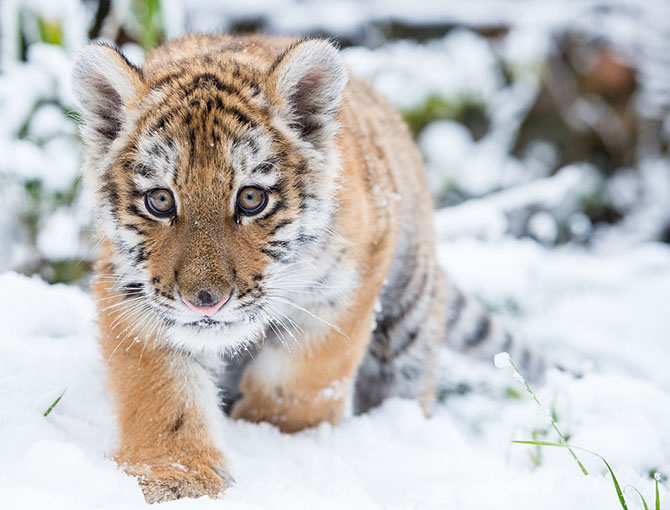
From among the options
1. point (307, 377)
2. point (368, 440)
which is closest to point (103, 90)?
point (307, 377)

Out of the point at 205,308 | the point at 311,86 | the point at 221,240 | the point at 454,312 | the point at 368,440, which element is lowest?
the point at 454,312

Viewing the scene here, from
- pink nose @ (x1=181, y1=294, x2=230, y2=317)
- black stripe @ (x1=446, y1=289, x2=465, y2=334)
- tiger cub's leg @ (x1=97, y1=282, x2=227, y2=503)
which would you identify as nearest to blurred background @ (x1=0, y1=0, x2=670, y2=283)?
black stripe @ (x1=446, y1=289, x2=465, y2=334)

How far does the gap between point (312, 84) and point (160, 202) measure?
0.65 meters

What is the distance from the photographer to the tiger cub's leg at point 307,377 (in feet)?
8.29

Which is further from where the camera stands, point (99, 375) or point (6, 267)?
point (6, 267)

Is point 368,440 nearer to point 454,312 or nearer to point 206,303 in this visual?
point 206,303

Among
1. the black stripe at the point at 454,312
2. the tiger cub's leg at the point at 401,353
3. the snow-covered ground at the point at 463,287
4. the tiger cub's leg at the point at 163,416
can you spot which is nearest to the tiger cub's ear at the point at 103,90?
the snow-covered ground at the point at 463,287

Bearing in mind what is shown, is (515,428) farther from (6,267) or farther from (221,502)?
(6,267)

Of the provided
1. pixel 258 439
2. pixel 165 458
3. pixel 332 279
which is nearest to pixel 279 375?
pixel 258 439

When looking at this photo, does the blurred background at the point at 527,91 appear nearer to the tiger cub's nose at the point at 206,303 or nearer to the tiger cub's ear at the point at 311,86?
the tiger cub's ear at the point at 311,86

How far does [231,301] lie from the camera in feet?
6.44

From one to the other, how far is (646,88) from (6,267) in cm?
771

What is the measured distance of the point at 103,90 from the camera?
2225mm

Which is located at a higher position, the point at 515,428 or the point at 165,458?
the point at 165,458
